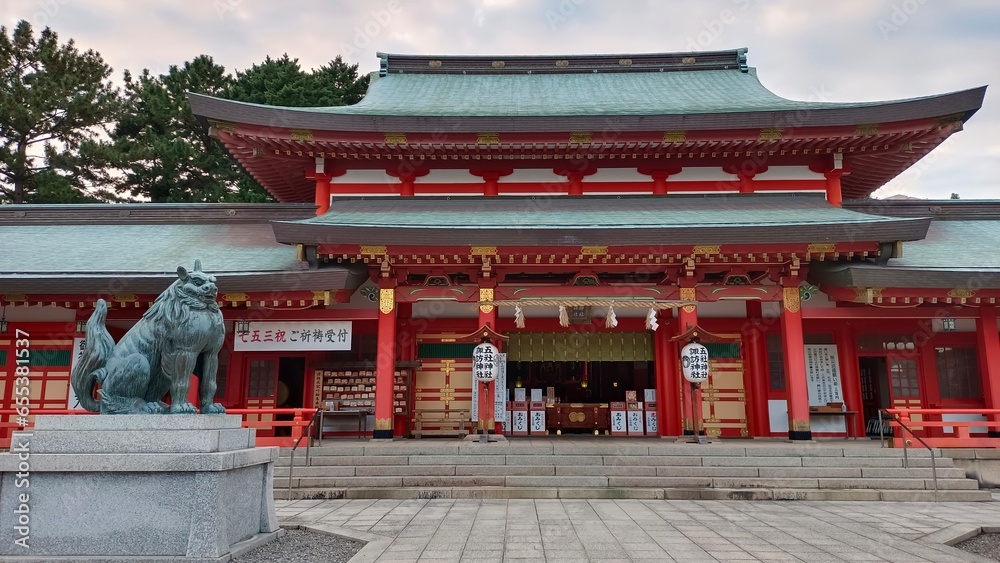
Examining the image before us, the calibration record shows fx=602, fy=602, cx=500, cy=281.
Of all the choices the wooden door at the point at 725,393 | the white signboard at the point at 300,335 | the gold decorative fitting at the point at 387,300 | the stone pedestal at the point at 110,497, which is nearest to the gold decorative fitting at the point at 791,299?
the wooden door at the point at 725,393

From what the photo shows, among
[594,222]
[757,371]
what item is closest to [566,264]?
[594,222]

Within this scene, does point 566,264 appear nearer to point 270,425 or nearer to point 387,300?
point 387,300

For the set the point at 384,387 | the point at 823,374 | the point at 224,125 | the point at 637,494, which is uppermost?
the point at 224,125

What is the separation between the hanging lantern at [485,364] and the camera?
12156mm

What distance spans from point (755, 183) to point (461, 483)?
10.1m

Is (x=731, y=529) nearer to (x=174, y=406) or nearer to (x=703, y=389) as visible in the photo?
(x=174, y=406)

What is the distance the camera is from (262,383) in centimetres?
1440

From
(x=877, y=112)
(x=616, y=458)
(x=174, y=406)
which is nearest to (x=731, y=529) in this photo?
(x=616, y=458)

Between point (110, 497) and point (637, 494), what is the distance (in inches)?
289

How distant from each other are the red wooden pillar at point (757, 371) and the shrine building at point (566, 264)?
0.16 ft

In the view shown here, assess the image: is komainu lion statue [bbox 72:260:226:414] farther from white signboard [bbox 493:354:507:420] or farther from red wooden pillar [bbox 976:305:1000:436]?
red wooden pillar [bbox 976:305:1000:436]

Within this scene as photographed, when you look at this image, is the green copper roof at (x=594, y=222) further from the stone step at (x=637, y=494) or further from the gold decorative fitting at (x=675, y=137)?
the stone step at (x=637, y=494)

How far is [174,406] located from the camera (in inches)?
230

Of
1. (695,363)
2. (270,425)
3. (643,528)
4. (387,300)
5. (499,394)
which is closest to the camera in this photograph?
(643,528)
